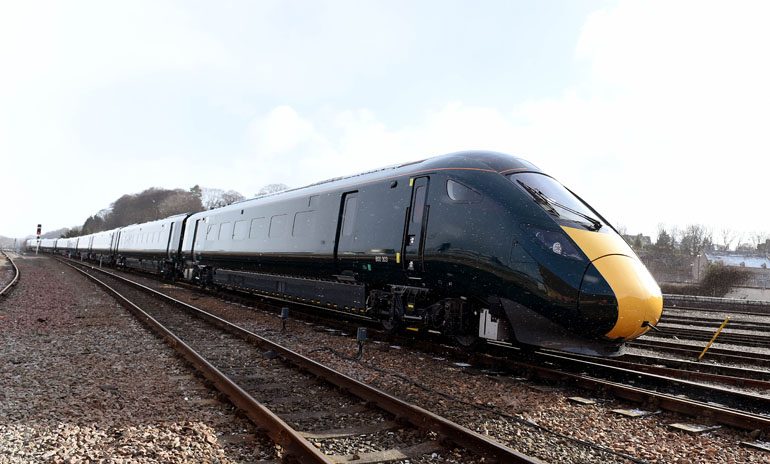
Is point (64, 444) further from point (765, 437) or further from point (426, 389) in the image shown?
point (765, 437)

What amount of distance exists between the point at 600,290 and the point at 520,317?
3.55ft

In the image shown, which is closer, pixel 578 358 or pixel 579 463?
pixel 579 463

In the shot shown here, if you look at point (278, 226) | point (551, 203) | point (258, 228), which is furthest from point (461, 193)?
point (258, 228)

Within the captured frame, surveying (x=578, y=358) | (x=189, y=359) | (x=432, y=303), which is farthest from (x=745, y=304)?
(x=189, y=359)

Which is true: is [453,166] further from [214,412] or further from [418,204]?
[214,412]

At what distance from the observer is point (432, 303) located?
327 inches

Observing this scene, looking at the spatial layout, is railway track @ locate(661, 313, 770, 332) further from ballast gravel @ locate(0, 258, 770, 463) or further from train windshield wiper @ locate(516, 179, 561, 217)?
ballast gravel @ locate(0, 258, 770, 463)

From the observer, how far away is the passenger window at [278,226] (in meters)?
13.1

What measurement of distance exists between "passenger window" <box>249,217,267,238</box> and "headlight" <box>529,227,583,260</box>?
364 inches

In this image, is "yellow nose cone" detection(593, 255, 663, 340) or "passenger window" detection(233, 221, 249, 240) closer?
"yellow nose cone" detection(593, 255, 663, 340)

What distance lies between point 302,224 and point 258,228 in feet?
10.4

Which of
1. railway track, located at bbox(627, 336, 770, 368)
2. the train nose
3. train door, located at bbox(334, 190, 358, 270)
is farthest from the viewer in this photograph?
train door, located at bbox(334, 190, 358, 270)

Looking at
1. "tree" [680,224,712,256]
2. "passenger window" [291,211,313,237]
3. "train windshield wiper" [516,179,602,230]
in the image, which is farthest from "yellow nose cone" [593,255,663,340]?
"tree" [680,224,712,256]

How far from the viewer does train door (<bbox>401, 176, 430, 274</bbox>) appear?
8242mm
